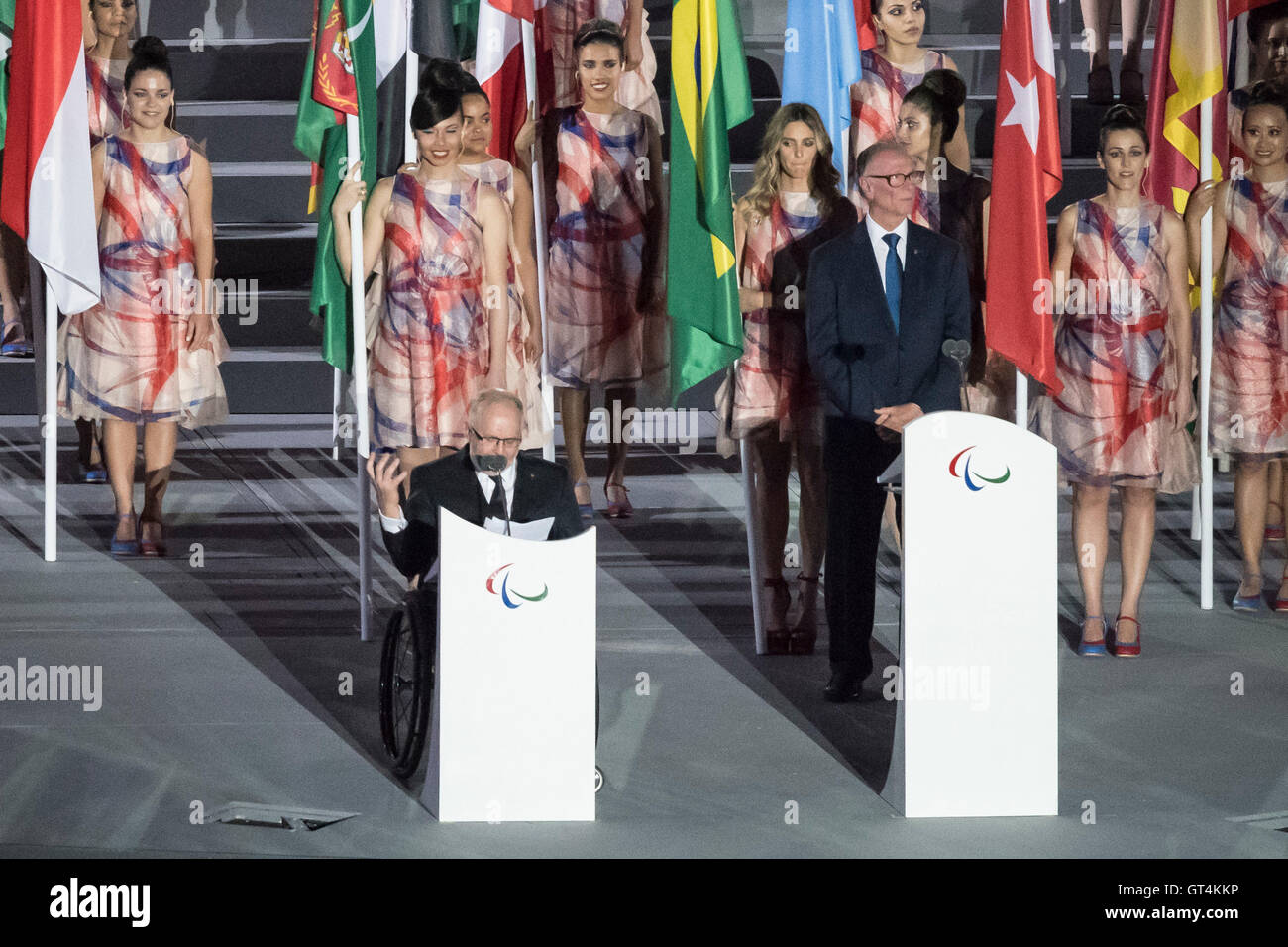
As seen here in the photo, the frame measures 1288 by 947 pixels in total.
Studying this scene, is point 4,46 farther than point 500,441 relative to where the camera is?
Yes

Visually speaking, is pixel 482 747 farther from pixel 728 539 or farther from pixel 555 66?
pixel 555 66

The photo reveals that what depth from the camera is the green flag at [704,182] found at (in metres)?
6.50

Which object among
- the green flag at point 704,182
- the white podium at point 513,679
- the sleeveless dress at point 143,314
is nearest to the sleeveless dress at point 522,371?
the green flag at point 704,182

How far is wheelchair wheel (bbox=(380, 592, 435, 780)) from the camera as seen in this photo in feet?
16.0

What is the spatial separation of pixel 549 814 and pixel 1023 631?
1221 mm

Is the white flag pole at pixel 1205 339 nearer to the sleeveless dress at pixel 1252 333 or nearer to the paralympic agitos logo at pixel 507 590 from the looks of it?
the sleeveless dress at pixel 1252 333

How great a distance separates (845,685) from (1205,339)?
2282 mm

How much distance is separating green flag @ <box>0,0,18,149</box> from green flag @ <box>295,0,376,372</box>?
1961 millimetres

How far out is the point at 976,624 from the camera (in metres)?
4.74

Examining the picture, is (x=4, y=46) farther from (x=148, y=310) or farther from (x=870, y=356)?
(x=870, y=356)

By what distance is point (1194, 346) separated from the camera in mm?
8586

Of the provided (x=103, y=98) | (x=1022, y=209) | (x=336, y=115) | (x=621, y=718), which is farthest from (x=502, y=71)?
(x=621, y=718)

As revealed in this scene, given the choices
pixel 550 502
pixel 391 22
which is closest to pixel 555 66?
pixel 391 22

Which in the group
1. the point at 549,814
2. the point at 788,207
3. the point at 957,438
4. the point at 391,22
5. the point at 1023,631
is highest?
the point at 391,22
